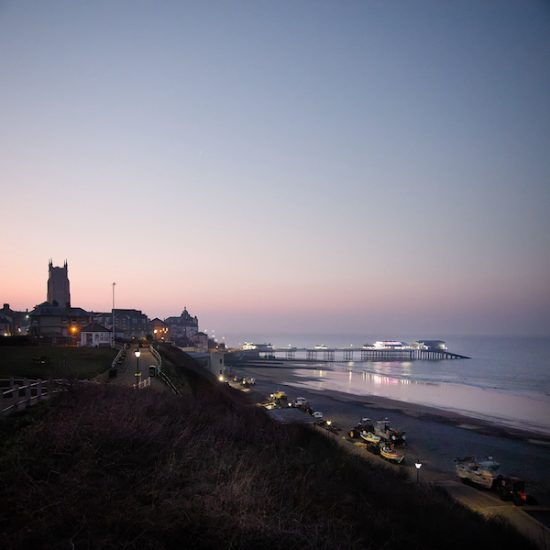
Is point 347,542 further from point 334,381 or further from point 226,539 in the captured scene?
point 334,381

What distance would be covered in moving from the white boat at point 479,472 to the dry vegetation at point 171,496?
11804 millimetres

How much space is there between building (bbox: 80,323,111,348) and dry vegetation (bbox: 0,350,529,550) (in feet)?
164

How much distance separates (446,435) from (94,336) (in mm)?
47977

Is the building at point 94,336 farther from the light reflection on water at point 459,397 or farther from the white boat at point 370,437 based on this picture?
the white boat at point 370,437

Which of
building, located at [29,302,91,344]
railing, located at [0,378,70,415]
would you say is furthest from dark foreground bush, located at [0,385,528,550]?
building, located at [29,302,91,344]

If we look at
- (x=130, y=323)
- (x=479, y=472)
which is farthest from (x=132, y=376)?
(x=130, y=323)

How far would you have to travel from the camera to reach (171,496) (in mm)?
8328

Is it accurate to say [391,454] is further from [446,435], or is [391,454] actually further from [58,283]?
[58,283]

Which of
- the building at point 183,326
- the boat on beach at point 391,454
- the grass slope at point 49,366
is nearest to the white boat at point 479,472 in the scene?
the boat on beach at point 391,454

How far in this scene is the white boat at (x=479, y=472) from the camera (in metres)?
25.9

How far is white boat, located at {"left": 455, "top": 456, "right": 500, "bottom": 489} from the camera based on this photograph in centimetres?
2586

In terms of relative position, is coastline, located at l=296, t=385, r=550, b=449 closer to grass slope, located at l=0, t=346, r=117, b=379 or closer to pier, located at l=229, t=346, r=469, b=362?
grass slope, located at l=0, t=346, r=117, b=379

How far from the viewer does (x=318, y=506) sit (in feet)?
30.9

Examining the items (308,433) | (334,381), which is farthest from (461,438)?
(334,381)
